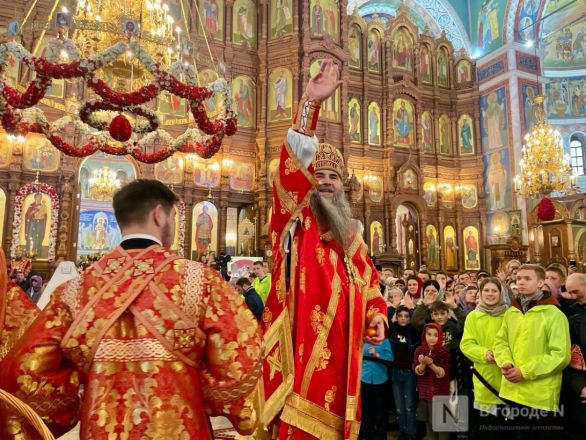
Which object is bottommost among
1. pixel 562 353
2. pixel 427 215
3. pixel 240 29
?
pixel 562 353

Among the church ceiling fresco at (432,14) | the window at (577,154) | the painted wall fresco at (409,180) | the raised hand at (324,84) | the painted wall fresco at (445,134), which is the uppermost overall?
the church ceiling fresco at (432,14)

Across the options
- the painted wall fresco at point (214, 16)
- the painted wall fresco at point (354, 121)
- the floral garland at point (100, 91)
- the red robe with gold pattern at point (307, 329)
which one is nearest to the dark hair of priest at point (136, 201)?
the red robe with gold pattern at point (307, 329)

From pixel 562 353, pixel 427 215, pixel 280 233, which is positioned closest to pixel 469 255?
pixel 427 215

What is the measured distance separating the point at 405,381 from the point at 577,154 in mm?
21992

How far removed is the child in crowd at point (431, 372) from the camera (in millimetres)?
4445

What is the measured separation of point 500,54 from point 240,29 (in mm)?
11919

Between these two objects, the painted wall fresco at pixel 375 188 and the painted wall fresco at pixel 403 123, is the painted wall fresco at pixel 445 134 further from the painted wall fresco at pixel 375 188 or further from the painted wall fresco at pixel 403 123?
the painted wall fresco at pixel 375 188

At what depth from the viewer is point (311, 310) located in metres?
2.54

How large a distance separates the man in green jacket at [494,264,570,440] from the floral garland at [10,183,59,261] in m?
14.1

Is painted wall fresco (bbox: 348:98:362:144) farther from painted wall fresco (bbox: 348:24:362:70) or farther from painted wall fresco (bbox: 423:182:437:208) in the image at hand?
painted wall fresco (bbox: 423:182:437:208)

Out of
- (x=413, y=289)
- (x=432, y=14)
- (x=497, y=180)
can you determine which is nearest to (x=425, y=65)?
(x=432, y=14)

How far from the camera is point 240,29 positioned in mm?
19188

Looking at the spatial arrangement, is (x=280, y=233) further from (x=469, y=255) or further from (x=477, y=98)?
(x=477, y=98)

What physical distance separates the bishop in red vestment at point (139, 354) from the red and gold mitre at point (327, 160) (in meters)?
1.34
